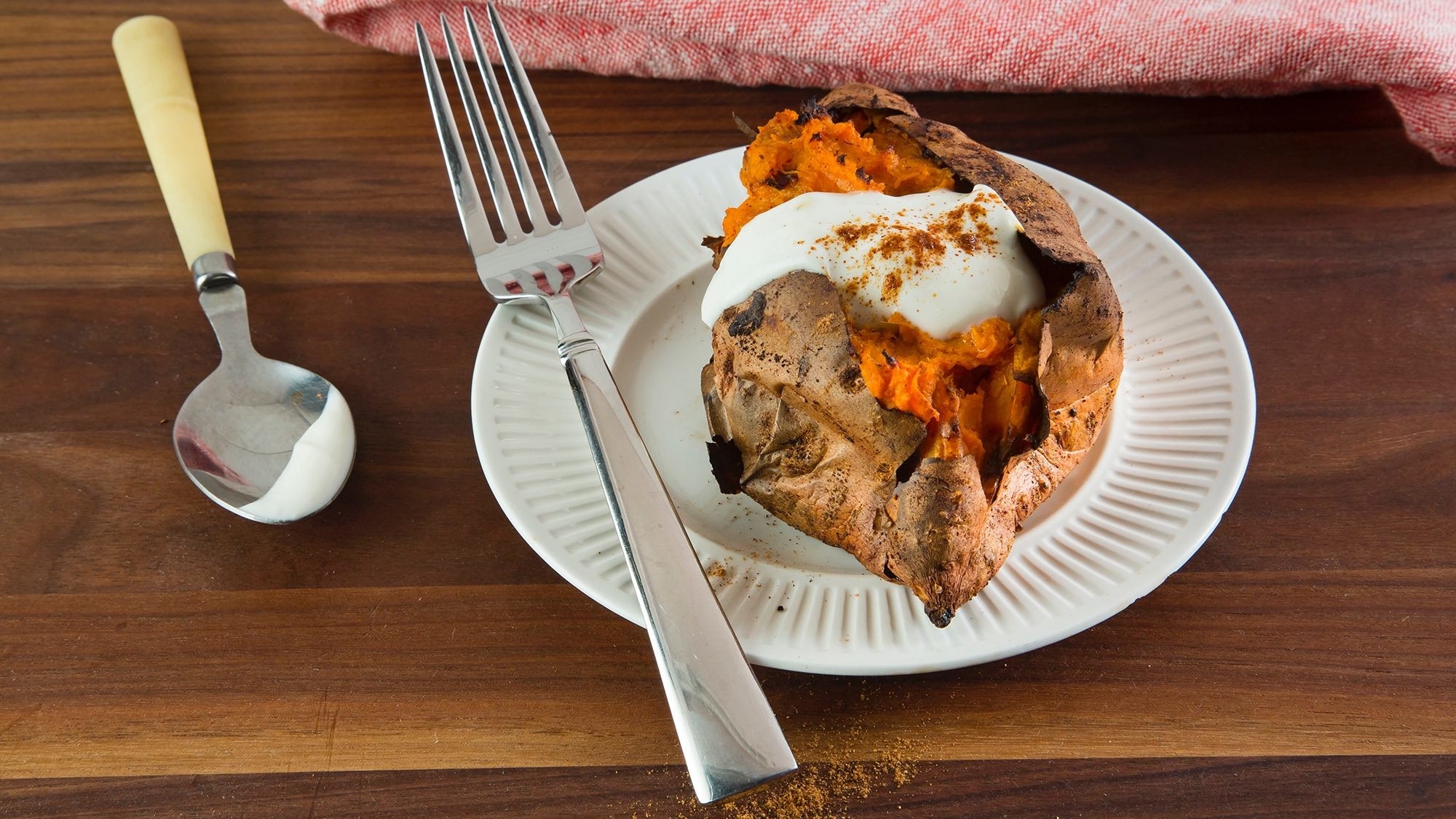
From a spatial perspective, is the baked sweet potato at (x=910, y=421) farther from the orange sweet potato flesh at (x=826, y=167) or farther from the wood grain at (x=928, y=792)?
the wood grain at (x=928, y=792)

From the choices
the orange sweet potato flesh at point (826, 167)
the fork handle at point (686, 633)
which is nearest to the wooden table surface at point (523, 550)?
the fork handle at point (686, 633)

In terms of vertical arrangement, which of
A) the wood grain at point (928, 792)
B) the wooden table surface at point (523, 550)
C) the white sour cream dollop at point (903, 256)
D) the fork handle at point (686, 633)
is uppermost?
the white sour cream dollop at point (903, 256)

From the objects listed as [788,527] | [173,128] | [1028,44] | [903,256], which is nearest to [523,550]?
[788,527]

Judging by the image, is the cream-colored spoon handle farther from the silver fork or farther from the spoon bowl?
the silver fork

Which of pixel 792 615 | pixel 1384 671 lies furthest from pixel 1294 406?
pixel 792 615

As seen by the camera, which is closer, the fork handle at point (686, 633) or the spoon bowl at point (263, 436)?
the fork handle at point (686, 633)

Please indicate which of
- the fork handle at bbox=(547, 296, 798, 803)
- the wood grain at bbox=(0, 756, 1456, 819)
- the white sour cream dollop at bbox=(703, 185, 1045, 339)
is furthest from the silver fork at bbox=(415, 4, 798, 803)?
the white sour cream dollop at bbox=(703, 185, 1045, 339)

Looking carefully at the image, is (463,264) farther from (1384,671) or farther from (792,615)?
(1384,671)

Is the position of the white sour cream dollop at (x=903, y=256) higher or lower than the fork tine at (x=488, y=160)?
higher
